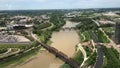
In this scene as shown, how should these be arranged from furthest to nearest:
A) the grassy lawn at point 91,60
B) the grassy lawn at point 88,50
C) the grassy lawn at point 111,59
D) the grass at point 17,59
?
the grassy lawn at point 88,50
the grass at point 17,59
the grassy lawn at point 91,60
the grassy lawn at point 111,59

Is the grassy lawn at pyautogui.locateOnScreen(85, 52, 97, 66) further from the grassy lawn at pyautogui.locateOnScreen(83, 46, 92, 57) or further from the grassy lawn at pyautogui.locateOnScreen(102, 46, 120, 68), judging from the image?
the grassy lawn at pyautogui.locateOnScreen(83, 46, 92, 57)

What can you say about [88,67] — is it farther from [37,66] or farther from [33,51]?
[33,51]

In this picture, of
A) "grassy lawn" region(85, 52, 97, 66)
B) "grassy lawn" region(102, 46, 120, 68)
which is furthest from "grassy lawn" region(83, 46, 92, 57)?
"grassy lawn" region(85, 52, 97, 66)

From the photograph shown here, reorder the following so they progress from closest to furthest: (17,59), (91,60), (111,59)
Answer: (91,60), (111,59), (17,59)

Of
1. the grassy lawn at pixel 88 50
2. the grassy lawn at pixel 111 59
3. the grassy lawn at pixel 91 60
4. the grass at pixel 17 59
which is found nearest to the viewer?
the grassy lawn at pixel 111 59

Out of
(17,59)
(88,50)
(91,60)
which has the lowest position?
(17,59)

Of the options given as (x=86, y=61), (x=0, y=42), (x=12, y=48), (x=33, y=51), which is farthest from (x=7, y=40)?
(x=86, y=61)

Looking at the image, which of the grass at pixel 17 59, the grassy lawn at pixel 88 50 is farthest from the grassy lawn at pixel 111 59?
the grass at pixel 17 59

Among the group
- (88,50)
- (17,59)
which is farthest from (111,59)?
(17,59)

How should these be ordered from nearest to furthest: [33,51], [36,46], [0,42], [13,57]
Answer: [13,57] → [33,51] → [36,46] → [0,42]

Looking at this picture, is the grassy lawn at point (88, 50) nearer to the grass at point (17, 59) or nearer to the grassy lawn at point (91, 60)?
the grassy lawn at point (91, 60)

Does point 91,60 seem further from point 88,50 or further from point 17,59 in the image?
point 17,59
